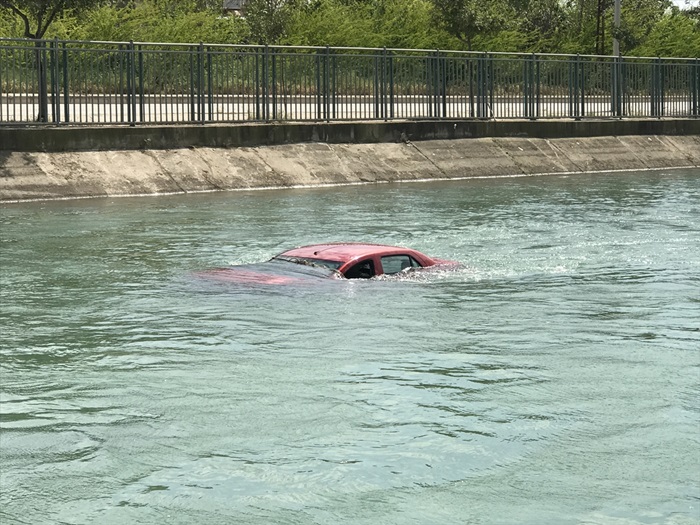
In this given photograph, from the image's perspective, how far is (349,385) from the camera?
11.8m

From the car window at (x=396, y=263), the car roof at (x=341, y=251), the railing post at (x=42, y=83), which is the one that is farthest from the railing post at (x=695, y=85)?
the car roof at (x=341, y=251)

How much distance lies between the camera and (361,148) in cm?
3388

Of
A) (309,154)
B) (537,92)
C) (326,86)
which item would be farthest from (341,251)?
(537,92)

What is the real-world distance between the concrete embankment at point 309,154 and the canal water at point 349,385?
6.39m

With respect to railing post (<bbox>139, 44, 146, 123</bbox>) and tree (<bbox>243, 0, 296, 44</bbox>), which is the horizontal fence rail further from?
tree (<bbox>243, 0, 296, 44</bbox>)

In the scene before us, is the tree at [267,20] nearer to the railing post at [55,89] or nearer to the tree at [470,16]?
the tree at [470,16]

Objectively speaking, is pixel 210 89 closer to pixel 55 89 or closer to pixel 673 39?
pixel 55 89

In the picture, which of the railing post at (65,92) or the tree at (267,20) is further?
the tree at (267,20)

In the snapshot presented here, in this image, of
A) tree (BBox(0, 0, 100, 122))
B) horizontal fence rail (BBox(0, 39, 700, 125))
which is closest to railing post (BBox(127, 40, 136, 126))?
horizontal fence rail (BBox(0, 39, 700, 125))

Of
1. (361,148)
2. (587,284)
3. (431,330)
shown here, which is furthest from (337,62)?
(431,330)

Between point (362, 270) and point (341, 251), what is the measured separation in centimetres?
34

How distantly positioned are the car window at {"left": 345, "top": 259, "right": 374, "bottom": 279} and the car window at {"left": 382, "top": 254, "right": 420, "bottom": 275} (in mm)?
231

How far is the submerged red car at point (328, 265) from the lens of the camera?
16422mm

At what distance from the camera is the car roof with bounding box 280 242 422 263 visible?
1658 centimetres
